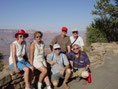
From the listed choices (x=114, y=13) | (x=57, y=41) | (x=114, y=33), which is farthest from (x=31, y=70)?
(x=114, y=33)

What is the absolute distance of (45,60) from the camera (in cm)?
423

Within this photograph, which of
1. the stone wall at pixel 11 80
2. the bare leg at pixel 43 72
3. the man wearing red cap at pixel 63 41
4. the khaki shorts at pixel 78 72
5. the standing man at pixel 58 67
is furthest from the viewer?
the man wearing red cap at pixel 63 41

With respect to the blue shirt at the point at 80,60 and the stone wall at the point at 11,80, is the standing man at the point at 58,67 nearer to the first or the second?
the blue shirt at the point at 80,60

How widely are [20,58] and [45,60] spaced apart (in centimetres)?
93

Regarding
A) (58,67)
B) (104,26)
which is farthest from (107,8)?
(58,67)

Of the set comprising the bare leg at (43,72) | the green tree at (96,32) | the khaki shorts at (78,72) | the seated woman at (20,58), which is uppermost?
the green tree at (96,32)

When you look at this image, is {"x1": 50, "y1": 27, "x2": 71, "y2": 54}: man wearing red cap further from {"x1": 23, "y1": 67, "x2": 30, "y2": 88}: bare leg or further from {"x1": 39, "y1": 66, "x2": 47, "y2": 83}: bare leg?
{"x1": 23, "y1": 67, "x2": 30, "y2": 88}: bare leg

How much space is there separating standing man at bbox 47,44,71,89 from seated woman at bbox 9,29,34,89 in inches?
32.2

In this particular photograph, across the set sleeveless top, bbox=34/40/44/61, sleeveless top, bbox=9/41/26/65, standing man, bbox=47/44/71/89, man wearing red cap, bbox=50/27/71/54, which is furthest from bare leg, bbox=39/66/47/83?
man wearing red cap, bbox=50/27/71/54

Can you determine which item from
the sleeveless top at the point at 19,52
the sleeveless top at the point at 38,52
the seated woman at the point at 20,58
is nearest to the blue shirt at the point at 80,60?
the sleeveless top at the point at 38,52

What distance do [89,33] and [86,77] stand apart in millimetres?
12602

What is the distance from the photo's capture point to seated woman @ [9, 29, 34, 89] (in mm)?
3305

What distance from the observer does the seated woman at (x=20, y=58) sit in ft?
10.8

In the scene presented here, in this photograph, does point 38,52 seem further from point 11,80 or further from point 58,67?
point 11,80
